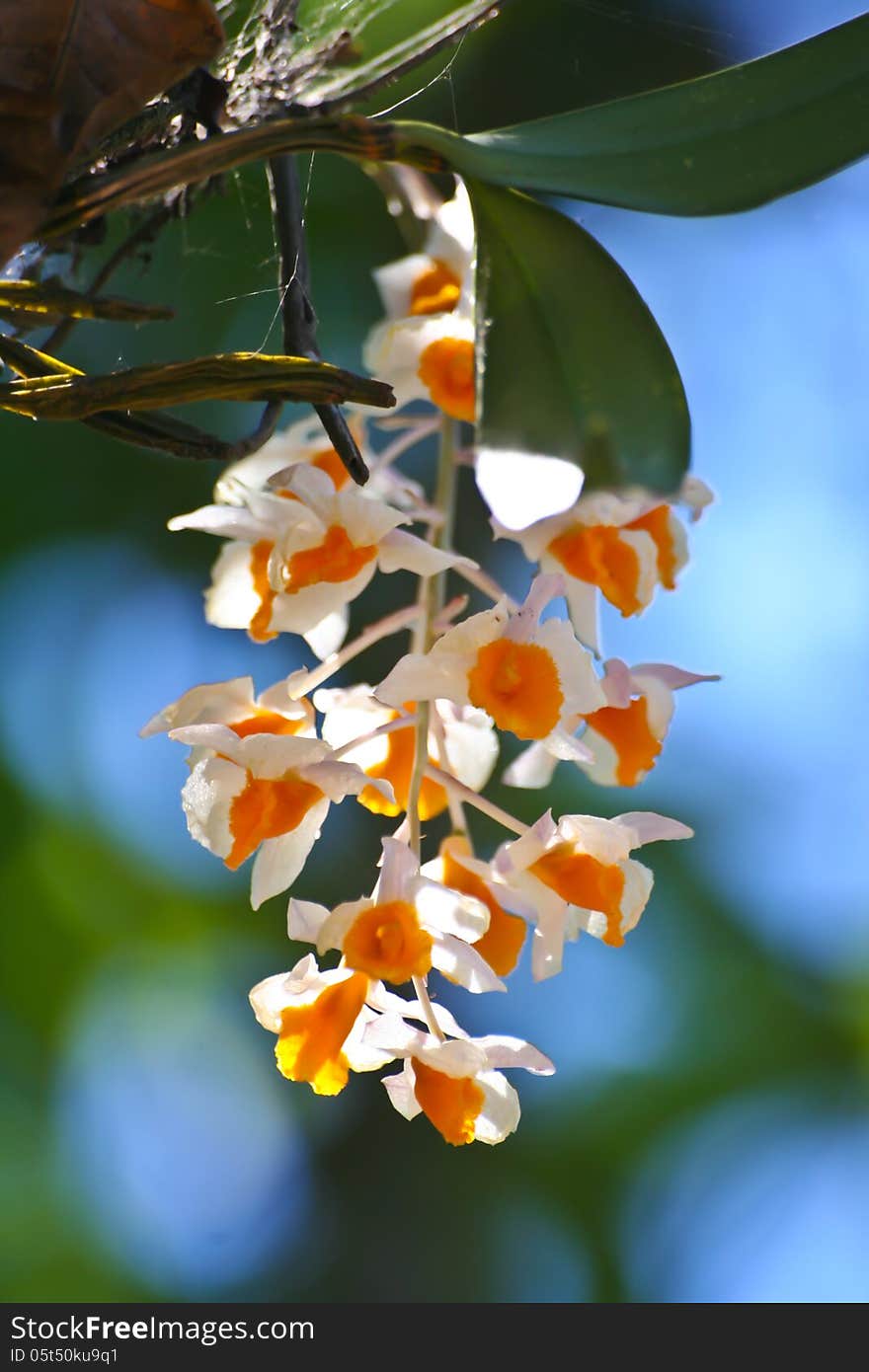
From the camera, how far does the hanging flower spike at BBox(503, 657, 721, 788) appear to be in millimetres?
544

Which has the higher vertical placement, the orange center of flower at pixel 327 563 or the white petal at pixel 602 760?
the orange center of flower at pixel 327 563

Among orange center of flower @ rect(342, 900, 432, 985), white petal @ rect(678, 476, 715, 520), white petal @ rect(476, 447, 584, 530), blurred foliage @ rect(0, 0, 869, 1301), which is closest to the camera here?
white petal @ rect(476, 447, 584, 530)

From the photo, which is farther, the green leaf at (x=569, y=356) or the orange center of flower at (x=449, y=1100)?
the orange center of flower at (x=449, y=1100)

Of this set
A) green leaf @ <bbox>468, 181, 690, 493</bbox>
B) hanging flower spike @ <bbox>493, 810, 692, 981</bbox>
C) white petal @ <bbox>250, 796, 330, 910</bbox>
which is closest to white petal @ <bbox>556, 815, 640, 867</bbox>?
hanging flower spike @ <bbox>493, 810, 692, 981</bbox>

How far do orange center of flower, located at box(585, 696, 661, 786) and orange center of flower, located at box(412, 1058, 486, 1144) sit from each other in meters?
0.14

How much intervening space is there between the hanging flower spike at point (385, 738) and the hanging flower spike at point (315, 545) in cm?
5

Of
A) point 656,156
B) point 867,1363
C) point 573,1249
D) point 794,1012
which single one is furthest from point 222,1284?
point 656,156

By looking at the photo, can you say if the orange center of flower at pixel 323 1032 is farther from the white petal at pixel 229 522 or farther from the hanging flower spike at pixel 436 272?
the hanging flower spike at pixel 436 272

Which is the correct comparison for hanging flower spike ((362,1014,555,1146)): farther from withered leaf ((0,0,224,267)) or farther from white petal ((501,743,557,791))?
withered leaf ((0,0,224,267))

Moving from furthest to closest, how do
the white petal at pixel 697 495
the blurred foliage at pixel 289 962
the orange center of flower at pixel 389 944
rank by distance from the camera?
the blurred foliage at pixel 289 962, the white petal at pixel 697 495, the orange center of flower at pixel 389 944

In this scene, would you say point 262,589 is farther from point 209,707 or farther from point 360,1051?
point 360,1051

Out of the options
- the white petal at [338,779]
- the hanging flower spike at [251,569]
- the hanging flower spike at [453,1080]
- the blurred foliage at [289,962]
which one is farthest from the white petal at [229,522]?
the blurred foliage at [289,962]

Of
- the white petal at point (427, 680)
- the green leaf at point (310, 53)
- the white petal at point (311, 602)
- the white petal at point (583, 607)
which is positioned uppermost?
the green leaf at point (310, 53)

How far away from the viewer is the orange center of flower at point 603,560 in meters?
0.52
